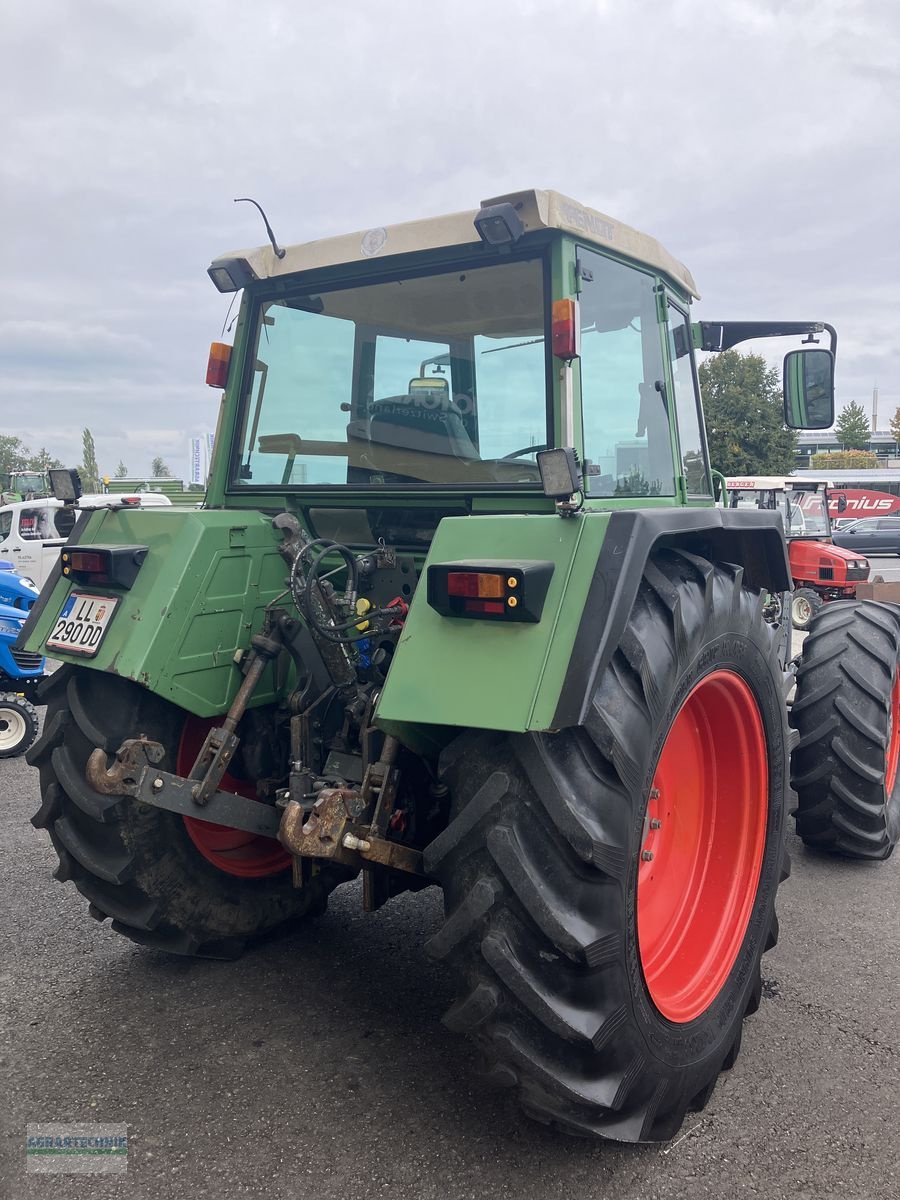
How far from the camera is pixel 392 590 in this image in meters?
2.95

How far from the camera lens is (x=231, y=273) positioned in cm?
314

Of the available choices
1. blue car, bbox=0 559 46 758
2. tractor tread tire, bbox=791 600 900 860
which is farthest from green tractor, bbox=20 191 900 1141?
blue car, bbox=0 559 46 758

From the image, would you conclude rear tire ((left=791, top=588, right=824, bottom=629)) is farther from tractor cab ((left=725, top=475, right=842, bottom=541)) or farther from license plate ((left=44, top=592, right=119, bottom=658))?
license plate ((left=44, top=592, right=119, bottom=658))

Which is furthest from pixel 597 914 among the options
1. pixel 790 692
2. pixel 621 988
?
pixel 790 692

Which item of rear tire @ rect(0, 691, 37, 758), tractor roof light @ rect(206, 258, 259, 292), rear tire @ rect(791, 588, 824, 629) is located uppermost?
tractor roof light @ rect(206, 258, 259, 292)

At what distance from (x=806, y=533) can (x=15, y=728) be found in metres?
9.13

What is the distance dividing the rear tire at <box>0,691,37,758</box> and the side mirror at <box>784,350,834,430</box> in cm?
492

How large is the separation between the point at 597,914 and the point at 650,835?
2.26ft

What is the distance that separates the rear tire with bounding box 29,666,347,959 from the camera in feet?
9.00

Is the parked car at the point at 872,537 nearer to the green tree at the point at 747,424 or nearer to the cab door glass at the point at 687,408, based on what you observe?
the green tree at the point at 747,424

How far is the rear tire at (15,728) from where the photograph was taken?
6031mm

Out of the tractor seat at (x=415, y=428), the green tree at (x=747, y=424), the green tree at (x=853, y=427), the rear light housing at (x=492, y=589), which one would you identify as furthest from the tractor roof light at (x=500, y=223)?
the green tree at (x=853, y=427)

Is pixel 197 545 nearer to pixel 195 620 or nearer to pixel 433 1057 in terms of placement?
pixel 195 620

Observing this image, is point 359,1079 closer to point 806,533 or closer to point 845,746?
point 845,746
